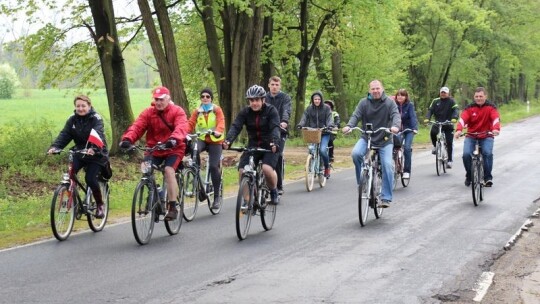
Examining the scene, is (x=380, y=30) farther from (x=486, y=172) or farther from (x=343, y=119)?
(x=486, y=172)

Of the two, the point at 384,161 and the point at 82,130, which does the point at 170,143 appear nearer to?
the point at 82,130

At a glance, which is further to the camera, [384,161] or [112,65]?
[112,65]

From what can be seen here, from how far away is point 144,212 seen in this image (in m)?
9.02

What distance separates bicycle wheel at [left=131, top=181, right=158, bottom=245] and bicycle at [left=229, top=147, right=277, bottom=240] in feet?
3.59

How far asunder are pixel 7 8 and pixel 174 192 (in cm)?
1865

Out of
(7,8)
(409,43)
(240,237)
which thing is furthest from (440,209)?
(409,43)

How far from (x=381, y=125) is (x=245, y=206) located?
2.95 meters

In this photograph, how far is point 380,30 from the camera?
A: 3047 cm

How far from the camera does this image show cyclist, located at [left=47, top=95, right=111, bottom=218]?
9727mm

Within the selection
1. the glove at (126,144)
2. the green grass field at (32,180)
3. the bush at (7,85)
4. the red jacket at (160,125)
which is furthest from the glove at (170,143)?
the bush at (7,85)

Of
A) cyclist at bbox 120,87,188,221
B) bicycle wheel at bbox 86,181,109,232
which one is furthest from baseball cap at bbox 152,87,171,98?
bicycle wheel at bbox 86,181,109,232

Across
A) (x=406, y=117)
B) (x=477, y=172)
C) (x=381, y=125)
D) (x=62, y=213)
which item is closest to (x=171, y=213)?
(x=62, y=213)

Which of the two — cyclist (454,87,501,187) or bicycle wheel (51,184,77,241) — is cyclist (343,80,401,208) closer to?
cyclist (454,87,501,187)

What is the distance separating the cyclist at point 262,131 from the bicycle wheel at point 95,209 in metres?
1.91
